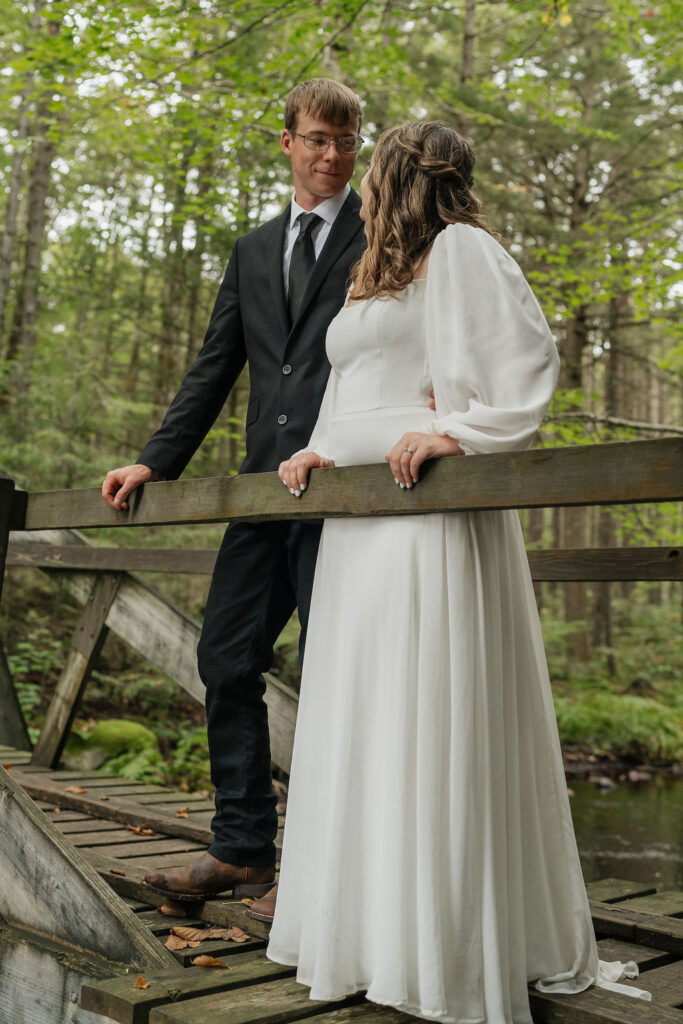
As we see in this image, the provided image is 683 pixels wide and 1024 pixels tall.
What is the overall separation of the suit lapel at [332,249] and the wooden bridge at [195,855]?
674mm

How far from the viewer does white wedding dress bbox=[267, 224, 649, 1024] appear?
6.72 ft

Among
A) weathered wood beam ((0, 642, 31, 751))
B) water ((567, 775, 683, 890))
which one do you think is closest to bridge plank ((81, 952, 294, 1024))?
weathered wood beam ((0, 642, 31, 751))

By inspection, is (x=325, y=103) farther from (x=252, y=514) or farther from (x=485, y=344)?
(x=252, y=514)

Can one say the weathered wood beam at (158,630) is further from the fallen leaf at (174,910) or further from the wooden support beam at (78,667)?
the fallen leaf at (174,910)

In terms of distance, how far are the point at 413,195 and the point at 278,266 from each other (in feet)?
2.16

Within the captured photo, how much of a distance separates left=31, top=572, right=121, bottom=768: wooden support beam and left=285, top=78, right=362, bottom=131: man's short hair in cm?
286

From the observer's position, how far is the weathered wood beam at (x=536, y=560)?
3.61 meters

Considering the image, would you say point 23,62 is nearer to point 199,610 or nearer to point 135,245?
point 135,245

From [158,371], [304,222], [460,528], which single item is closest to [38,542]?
[304,222]

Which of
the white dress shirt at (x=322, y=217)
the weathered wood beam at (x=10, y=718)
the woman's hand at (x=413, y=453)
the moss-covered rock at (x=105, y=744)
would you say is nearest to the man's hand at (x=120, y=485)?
the white dress shirt at (x=322, y=217)

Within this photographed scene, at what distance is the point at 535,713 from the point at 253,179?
10.4 m

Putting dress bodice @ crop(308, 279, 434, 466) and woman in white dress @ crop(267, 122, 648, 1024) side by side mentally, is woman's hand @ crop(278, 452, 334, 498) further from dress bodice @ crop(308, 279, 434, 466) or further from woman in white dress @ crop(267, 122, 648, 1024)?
dress bodice @ crop(308, 279, 434, 466)

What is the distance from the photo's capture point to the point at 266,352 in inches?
114

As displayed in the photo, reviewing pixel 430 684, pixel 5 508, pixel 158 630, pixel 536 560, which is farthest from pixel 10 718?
pixel 430 684
